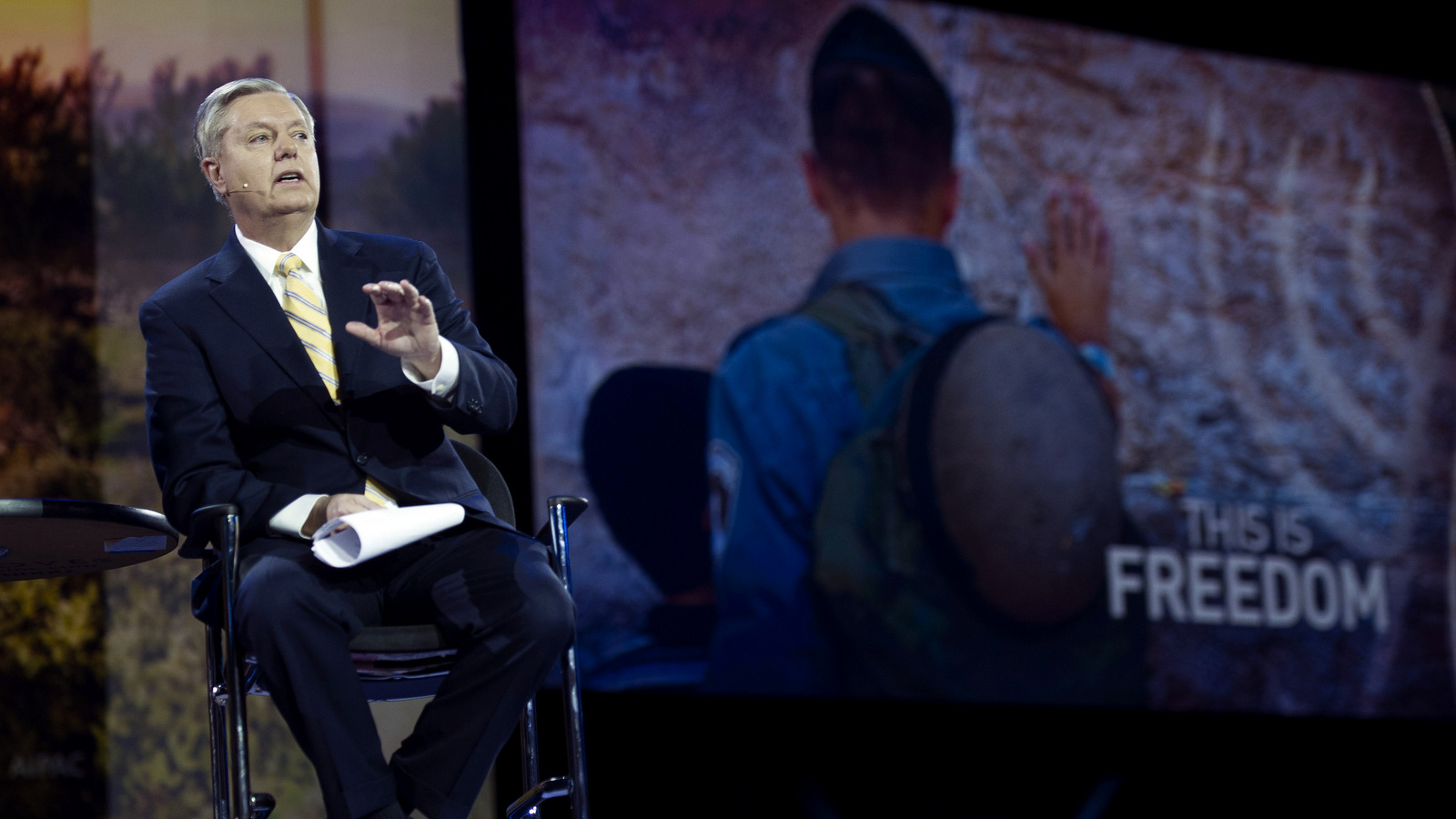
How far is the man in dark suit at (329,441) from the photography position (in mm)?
1641

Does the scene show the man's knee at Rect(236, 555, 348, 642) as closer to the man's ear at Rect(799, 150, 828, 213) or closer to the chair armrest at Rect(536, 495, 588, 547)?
the chair armrest at Rect(536, 495, 588, 547)

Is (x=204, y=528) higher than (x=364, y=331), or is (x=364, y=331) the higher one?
(x=364, y=331)

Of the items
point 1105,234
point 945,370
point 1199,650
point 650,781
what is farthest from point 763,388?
point 1199,650

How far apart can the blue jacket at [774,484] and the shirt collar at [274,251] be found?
185 centimetres

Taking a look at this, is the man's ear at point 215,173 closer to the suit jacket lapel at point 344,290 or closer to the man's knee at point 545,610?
the suit jacket lapel at point 344,290

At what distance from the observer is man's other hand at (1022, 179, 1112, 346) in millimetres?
4203

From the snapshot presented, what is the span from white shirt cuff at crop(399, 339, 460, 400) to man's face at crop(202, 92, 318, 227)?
0.30m

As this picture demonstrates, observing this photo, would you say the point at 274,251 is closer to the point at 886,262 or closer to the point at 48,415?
the point at 48,415

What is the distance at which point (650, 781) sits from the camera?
358 cm

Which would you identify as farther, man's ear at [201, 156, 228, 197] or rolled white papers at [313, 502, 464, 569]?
man's ear at [201, 156, 228, 197]

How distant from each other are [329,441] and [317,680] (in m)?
0.35

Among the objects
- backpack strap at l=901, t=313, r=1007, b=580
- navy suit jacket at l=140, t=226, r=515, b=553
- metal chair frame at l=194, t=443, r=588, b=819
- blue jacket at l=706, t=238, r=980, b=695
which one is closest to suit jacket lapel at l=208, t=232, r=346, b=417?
navy suit jacket at l=140, t=226, r=515, b=553

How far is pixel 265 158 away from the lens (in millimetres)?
1789

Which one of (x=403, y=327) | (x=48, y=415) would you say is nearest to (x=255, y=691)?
(x=403, y=327)
